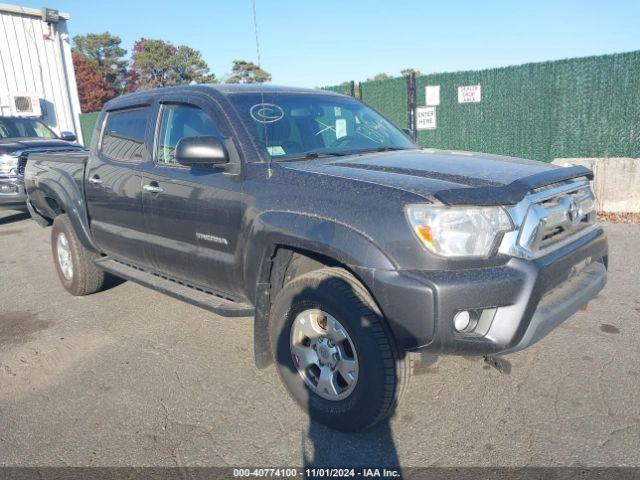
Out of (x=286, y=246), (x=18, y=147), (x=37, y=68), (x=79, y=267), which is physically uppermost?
(x=37, y=68)

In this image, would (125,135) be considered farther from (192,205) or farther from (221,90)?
(192,205)

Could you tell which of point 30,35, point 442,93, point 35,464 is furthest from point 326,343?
point 30,35

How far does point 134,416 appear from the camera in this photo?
2.88 metres

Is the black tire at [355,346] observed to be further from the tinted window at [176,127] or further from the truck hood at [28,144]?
the truck hood at [28,144]

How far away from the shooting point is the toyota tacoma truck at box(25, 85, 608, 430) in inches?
90.3

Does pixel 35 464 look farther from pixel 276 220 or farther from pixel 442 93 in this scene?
pixel 442 93

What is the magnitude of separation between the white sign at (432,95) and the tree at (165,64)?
4410 centimetres

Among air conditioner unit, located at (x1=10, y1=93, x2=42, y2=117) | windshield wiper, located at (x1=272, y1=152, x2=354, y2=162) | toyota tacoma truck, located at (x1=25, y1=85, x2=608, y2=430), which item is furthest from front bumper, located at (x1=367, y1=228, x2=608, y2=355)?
air conditioner unit, located at (x1=10, y1=93, x2=42, y2=117)

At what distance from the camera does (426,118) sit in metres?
9.97

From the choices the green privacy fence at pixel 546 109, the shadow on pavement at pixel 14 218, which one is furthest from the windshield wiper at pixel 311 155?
the shadow on pavement at pixel 14 218

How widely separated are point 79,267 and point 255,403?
9.14 ft

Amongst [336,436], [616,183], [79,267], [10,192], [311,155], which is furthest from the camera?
[10,192]

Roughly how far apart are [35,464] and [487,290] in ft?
7.82

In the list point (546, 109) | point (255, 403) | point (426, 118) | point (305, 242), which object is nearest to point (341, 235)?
point (305, 242)
